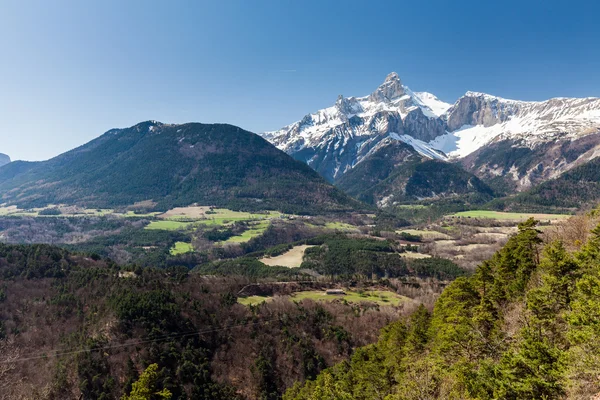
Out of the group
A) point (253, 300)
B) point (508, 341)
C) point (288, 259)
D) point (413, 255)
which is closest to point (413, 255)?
point (413, 255)

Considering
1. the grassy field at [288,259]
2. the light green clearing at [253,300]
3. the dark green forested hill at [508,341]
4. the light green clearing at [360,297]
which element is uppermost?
the dark green forested hill at [508,341]

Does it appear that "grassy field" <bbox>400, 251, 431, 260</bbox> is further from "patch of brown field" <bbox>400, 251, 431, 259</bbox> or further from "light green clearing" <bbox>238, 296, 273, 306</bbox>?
"light green clearing" <bbox>238, 296, 273, 306</bbox>

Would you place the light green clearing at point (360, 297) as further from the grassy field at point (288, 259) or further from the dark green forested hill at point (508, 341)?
the dark green forested hill at point (508, 341)

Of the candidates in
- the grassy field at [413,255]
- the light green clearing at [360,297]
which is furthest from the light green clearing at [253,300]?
the grassy field at [413,255]

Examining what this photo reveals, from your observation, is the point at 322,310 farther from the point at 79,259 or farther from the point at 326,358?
the point at 79,259

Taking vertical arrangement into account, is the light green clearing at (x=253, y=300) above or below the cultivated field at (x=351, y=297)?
above

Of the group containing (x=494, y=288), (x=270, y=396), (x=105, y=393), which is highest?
(x=494, y=288)

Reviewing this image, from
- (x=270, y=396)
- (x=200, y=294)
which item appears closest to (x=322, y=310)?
(x=270, y=396)
